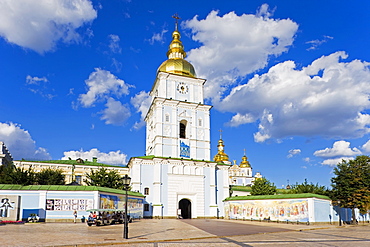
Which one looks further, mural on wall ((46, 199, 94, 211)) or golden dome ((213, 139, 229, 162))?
golden dome ((213, 139, 229, 162))

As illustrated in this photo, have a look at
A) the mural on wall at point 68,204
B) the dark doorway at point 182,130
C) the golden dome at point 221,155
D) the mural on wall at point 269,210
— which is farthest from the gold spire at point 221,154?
the mural on wall at point 68,204

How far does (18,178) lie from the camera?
34594 mm

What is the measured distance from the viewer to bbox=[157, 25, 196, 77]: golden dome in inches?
1857

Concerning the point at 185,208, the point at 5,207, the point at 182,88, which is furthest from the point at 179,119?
the point at 5,207

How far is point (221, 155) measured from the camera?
287 ft

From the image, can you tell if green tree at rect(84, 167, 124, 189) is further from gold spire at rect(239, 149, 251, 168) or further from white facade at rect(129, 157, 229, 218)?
gold spire at rect(239, 149, 251, 168)

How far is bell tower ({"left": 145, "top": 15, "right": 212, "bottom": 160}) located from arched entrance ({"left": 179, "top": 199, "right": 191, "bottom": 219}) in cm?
613

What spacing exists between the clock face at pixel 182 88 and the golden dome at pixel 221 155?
139 ft

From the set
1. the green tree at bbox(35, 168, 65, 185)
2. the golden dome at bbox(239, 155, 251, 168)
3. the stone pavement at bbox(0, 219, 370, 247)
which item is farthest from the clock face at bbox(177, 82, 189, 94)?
the golden dome at bbox(239, 155, 251, 168)

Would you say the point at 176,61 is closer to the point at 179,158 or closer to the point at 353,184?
the point at 179,158

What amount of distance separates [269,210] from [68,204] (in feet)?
68.2

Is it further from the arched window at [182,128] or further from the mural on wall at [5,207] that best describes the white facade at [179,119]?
the mural on wall at [5,207]

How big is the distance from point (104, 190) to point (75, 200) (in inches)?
110

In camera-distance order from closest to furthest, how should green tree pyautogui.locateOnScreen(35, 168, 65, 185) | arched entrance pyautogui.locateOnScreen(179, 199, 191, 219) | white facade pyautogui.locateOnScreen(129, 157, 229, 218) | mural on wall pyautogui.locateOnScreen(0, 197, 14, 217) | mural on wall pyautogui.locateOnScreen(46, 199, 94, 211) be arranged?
mural on wall pyautogui.locateOnScreen(0, 197, 14, 217) → mural on wall pyautogui.locateOnScreen(46, 199, 94, 211) → green tree pyautogui.locateOnScreen(35, 168, 65, 185) → white facade pyautogui.locateOnScreen(129, 157, 229, 218) → arched entrance pyautogui.locateOnScreen(179, 199, 191, 219)
